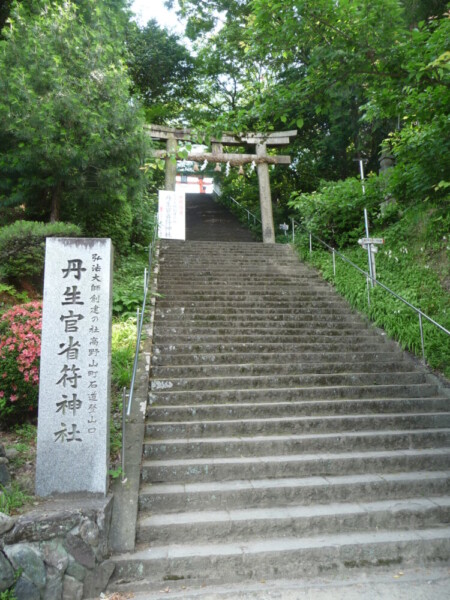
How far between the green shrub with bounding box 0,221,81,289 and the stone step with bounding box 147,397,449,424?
368cm

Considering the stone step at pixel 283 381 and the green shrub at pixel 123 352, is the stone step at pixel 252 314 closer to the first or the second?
the green shrub at pixel 123 352

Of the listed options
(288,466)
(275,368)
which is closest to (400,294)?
(275,368)

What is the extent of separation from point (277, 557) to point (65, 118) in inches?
305

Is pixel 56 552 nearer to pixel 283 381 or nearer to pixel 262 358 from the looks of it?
pixel 283 381

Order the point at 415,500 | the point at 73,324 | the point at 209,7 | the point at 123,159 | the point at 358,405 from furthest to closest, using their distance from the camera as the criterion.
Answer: the point at 209,7 → the point at 123,159 → the point at 358,405 → the point at 415,500 → the point at 73,324

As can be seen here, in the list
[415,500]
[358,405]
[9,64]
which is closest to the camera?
[415,500]

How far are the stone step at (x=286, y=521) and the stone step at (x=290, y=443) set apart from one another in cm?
72

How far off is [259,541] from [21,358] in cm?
294

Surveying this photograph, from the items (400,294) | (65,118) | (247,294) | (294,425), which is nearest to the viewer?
(294,425)

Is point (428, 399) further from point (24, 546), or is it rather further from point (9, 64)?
point (9, 64)

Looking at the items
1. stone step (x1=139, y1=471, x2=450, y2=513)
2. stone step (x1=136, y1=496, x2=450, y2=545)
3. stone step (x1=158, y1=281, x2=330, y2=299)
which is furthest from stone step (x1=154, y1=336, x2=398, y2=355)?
stone step (x1=136, y1=496, x2=450, y2=545)

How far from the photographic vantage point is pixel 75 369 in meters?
3.59

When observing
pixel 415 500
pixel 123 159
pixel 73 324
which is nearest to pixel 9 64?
pixel 123 159

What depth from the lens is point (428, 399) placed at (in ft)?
18.6
